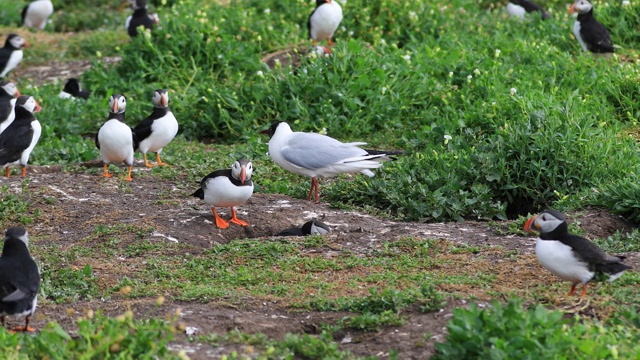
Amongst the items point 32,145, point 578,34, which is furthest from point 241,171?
A: point 578,34

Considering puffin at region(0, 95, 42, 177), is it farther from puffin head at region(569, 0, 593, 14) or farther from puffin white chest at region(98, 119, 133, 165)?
puffin head at region(569, 0, 593, 14)

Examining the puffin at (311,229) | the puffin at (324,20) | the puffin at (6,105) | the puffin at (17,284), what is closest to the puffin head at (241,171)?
the puffin at (311,229)

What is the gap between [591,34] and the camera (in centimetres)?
1266

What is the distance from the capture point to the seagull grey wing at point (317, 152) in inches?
352

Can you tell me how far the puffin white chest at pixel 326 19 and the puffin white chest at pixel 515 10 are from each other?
→ 133 inches

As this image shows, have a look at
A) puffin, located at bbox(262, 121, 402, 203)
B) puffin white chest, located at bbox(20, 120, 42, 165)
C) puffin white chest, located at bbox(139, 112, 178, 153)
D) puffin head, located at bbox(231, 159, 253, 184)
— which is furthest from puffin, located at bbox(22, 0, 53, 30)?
puffin head, located at bbox(231, 159, 253, 184)

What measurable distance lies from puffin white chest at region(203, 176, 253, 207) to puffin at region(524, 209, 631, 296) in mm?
2738

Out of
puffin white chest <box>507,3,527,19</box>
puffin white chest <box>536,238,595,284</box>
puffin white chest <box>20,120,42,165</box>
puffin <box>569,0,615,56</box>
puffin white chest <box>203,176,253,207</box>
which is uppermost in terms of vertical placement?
puffin <box>569,0,615,56</box>

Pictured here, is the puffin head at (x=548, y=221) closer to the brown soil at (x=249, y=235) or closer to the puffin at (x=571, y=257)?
the puffin at (x=571, y=257)

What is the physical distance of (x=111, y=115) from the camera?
32.8 ft

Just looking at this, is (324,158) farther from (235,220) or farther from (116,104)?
(116,104)

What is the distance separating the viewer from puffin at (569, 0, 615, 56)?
1262cm

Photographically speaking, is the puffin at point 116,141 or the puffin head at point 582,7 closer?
the puffin at point 116,141

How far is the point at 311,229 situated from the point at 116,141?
2.53m
